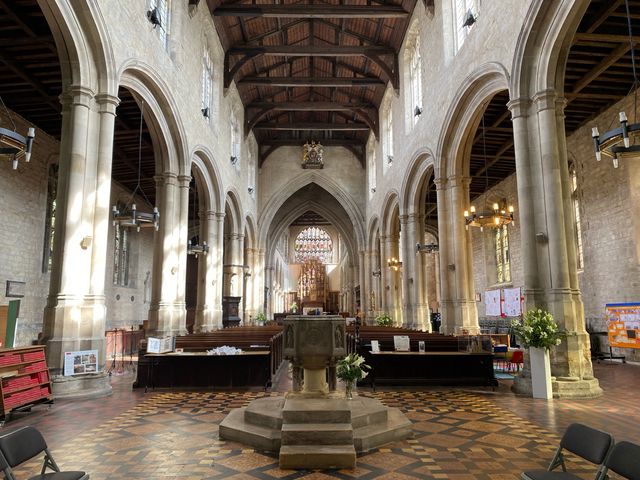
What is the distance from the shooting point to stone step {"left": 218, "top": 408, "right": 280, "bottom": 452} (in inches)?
194

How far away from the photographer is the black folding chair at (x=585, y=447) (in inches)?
112

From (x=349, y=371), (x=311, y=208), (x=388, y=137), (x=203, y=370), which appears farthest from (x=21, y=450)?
(x=311, y=208)

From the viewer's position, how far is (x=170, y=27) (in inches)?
503

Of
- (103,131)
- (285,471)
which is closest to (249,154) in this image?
(103,131)

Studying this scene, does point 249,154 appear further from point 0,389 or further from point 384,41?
point 0,389

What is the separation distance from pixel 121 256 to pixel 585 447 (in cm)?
2120

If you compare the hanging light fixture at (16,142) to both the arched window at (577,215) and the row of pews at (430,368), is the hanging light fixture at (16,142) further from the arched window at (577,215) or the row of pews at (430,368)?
the arched window at (577,215)

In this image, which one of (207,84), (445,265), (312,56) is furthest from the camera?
(312,56)

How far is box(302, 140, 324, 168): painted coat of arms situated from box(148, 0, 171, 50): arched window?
14624 millimetres

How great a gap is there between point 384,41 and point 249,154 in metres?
9.17

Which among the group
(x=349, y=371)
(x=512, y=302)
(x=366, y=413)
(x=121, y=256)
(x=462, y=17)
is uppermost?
(x=462, y=17)

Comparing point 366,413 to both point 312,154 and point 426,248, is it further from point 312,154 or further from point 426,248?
point 312,154

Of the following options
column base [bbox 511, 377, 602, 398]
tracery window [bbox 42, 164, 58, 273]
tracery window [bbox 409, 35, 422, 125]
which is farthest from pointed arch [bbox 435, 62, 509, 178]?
tracery window [bbox 42, 164, 58, 273]

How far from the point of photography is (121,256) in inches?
839
